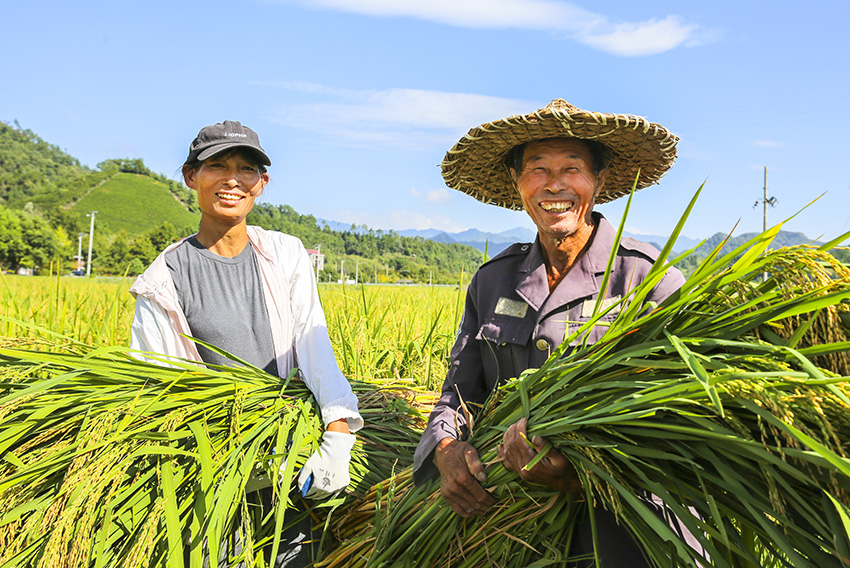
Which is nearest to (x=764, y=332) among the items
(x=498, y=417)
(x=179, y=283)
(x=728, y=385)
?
(x=728, y=385)

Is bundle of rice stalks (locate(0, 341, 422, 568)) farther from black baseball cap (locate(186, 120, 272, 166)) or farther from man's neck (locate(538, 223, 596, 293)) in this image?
man's neck (locate(538, 223, 596, 293))

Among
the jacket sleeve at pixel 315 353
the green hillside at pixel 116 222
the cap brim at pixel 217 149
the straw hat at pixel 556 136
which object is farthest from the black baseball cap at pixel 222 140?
the green hillside at pixel 116 222

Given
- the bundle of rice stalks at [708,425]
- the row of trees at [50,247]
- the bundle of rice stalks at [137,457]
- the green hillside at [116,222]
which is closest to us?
the bundle of rice stalks at [708,425]

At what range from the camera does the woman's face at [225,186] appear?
7.07 feet

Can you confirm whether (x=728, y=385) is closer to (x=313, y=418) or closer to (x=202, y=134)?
(x=313, y=418)

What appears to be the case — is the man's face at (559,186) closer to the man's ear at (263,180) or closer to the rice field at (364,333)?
the man's ear at (263,180)

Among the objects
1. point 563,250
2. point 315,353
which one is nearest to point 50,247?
point 315,353

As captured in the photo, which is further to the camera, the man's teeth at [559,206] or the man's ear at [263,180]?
the man's ear at [263,180]

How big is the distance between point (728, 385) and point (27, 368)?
69.2 inches

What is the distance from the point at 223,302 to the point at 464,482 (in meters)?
1.10

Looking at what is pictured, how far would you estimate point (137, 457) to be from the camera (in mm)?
1582

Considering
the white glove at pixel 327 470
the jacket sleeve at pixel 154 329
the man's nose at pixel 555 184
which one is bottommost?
the white glove at pixel 327 470

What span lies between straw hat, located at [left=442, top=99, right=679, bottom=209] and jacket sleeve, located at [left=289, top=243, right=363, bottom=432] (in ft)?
2.11

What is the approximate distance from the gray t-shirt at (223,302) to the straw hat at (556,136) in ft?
2.68
